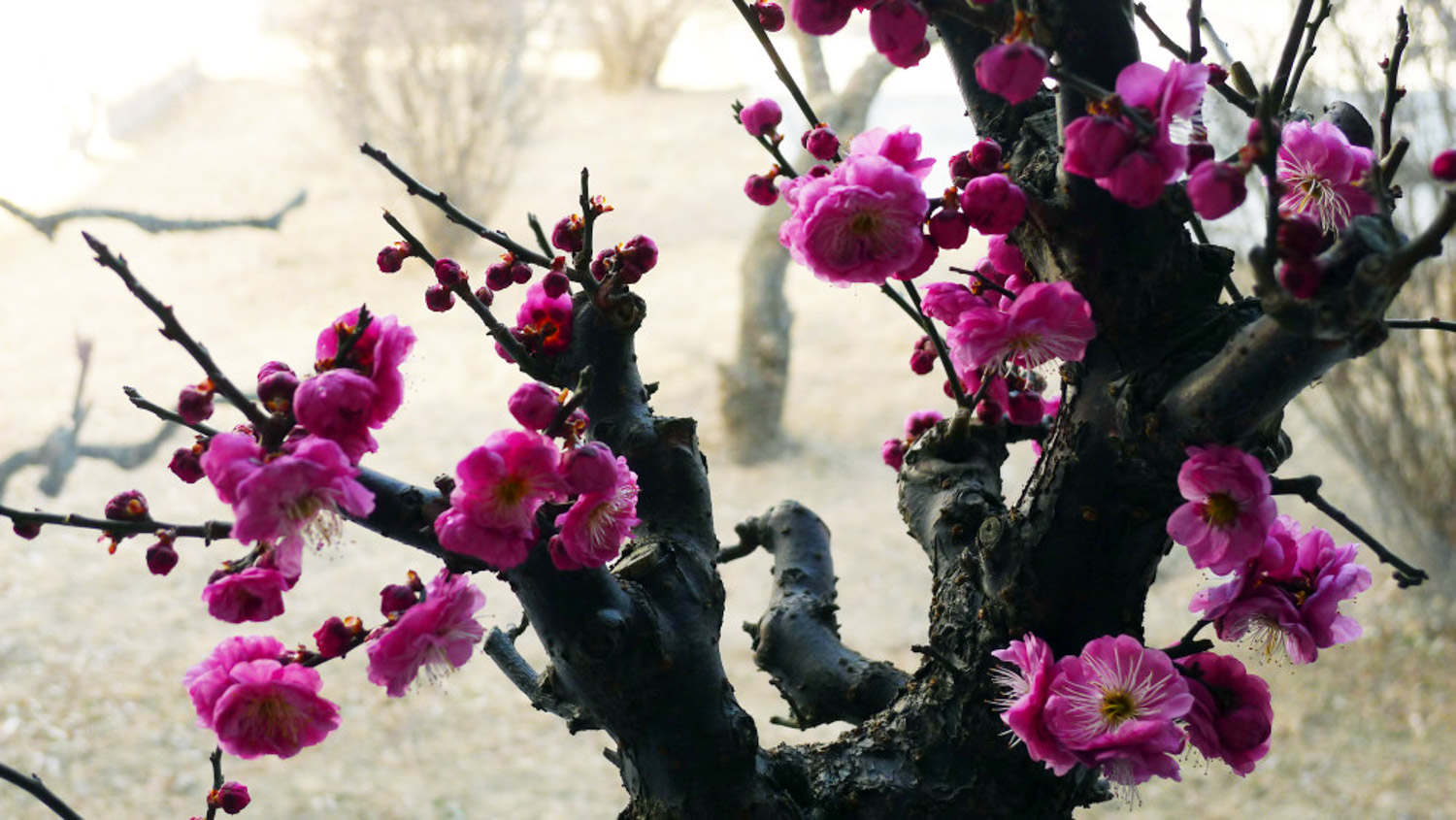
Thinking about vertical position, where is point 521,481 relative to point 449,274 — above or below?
below

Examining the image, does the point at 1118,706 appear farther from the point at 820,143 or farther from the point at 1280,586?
the point at 820,143

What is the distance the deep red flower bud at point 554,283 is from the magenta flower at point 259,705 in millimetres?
202

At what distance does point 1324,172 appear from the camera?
1.86ft

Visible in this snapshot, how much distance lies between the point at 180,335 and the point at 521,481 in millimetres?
131

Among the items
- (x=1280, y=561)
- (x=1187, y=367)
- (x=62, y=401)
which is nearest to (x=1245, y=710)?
(x=1280, y=561)

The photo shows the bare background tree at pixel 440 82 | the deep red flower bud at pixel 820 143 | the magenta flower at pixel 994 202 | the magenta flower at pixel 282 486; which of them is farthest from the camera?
the bare background tree at pixel 440 82

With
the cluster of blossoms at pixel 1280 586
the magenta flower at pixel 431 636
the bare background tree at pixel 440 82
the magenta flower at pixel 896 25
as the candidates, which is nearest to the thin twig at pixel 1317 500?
the cluster of blossoms at pixel 1280 586

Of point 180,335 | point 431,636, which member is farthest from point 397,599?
point 180,335

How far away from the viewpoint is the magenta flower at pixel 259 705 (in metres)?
0.50

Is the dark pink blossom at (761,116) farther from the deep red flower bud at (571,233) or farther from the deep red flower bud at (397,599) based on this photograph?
the deep red flower bud at (397,599)

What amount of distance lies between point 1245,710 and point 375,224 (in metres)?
4.72

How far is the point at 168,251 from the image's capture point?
4.53m

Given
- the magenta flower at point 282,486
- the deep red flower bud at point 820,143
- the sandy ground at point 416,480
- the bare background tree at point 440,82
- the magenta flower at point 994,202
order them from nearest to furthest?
1. the magenta flower at point 282,486
2. the magenta flower at point 994,202
3. the deep red flower bud at point 820,143
4. the sandy ground at point 416,480
5. the bare background tree at point 440,82

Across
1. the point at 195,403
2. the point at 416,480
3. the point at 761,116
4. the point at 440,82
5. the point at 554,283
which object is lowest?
the point at 195,403
